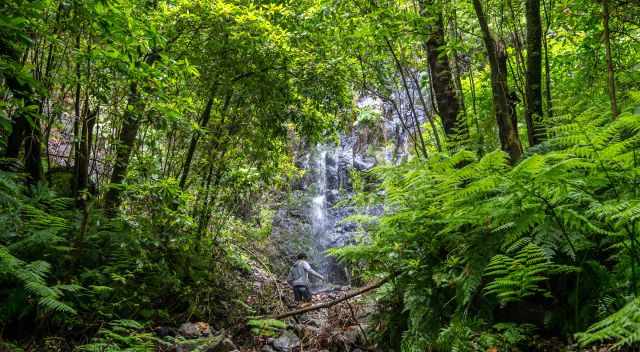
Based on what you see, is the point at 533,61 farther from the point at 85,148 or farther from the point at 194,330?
the point at 85,148

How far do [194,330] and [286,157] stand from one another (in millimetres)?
4316

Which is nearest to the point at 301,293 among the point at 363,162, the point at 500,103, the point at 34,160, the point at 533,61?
the point at 34,160

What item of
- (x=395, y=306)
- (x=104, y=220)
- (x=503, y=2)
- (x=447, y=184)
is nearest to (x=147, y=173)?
(x=104, y=220)

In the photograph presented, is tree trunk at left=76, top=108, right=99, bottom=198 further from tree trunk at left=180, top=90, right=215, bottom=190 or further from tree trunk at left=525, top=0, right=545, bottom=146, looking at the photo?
tree trunk at left=525, top=0, right=545, bottom=146

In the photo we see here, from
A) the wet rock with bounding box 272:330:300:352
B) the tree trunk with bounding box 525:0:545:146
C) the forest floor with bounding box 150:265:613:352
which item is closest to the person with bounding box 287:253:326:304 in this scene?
the forest floor with bounding box 150:265:613:352

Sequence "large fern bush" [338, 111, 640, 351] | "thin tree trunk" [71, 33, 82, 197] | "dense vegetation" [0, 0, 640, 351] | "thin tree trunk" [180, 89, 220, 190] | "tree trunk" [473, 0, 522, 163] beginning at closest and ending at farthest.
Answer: "large fern bush" [338, 111, 640, 351]
"dense vegetation" [0, 0, 640, 351]
"tree trunk" [473, 0, 522, 163]
"thin tree trunk" [71, 33, 82, 197]
"thin tree trunk" [180, 89, 220, 190]

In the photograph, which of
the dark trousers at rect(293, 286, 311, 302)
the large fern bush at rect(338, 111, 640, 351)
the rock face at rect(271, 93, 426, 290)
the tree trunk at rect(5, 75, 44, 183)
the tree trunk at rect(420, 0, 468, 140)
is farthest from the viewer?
the rock face at rect(271, 93, 426, 290)

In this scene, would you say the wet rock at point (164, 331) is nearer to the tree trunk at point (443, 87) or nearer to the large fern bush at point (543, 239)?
the large fern bush at point (543, 239)

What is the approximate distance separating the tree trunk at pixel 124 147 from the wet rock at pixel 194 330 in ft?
5.89

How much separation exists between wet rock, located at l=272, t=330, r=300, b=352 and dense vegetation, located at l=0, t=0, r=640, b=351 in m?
0.89

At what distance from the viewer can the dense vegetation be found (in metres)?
2.41

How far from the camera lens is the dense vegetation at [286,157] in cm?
241

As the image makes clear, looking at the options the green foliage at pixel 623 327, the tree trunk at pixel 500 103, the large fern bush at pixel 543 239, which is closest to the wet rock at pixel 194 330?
the large fern bush at pixel 543 239

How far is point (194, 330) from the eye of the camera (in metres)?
5.15
